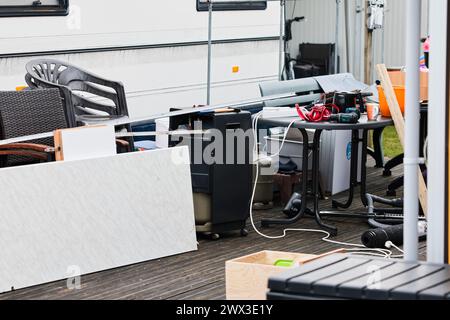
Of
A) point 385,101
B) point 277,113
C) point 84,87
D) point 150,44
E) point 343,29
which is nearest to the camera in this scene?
point 385,101

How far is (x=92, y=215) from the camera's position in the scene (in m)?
5.64

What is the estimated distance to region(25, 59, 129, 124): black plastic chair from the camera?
699 cm

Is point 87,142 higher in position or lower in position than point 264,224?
higher

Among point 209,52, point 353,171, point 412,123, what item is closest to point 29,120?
point 353,171

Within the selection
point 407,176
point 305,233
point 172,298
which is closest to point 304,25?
point 305,233

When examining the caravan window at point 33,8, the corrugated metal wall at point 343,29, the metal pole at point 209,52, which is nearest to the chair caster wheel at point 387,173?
the metal pole at point 209,52

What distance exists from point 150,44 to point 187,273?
9.83 ft

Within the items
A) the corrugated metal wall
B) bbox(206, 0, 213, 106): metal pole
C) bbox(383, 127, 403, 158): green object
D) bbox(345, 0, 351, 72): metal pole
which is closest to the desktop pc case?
bbox(206, 0, 213, 106): metal pole

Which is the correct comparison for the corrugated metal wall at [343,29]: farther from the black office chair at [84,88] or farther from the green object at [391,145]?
the black office chair at [84,88]

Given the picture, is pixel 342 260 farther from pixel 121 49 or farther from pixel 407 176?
pixel 121 49

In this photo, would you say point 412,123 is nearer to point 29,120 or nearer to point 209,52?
point 29,120

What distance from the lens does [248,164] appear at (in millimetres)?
6422

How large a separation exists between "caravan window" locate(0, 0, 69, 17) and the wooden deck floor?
205 cm

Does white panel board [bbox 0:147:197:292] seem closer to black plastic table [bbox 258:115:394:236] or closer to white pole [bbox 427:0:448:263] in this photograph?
black plastic table [bbox 258:115:394:236]
